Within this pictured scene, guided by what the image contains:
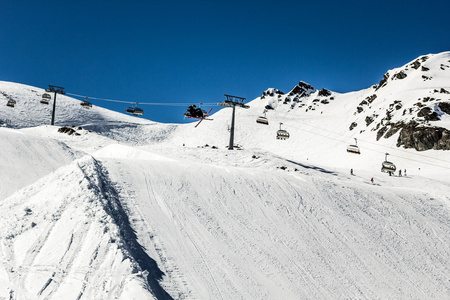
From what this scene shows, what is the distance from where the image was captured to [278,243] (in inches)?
587

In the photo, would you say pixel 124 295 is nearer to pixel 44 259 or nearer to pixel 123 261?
pixel 123 261

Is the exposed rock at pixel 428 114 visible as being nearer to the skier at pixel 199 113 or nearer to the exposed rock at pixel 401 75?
the exposed rock at pixel 401 75

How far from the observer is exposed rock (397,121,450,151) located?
57.7m

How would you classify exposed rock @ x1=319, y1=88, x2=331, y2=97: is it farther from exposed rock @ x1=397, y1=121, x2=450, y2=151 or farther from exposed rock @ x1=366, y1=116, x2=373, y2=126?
exposed rock @ x1=397, y1=121, x2=450, y2=151

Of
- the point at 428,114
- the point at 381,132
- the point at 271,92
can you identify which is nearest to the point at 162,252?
the point at 428,114

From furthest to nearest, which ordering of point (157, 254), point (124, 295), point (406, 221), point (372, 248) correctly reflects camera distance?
point (406, 221)
point (372, 248)
point (157, 254)
point (124, 295)

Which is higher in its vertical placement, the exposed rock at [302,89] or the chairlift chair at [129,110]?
the exposed rock at [302,89]

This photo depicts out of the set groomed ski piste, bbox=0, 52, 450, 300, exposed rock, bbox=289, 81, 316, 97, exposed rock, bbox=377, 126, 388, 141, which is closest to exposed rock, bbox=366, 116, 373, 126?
exposed rock, bbox=377, 126, 388, 141

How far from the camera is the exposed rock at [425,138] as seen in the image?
57.7 metres

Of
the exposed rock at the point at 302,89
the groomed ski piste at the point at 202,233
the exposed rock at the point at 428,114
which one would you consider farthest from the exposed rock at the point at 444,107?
the exposed rock at the point at 302,89

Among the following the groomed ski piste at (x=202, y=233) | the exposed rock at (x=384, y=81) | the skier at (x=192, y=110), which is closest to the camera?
the groomed ski piste at (x=202, y=233)

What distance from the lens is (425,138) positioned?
5956cm

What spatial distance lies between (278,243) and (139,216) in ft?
18.5

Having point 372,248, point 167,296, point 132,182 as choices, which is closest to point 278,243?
point 372,248
